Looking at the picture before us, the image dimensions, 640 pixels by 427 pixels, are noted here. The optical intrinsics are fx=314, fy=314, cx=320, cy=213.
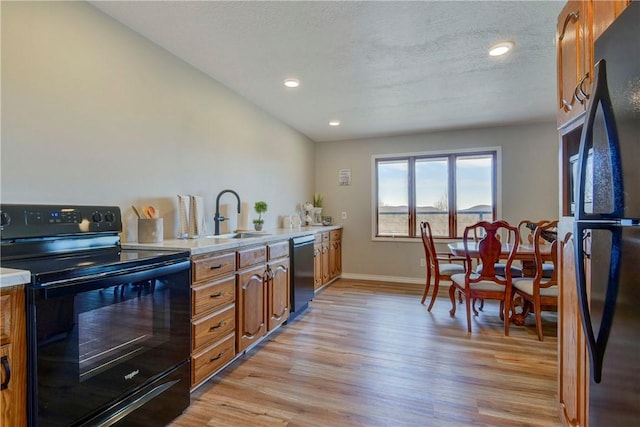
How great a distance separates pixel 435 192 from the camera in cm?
495

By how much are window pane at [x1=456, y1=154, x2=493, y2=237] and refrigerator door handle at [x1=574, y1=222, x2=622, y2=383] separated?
4.05 metres

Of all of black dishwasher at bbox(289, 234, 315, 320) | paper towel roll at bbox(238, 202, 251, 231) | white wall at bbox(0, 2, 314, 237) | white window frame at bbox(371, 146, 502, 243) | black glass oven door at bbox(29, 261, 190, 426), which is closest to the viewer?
black glass oven door at bbox(29, 261, 190, 426)

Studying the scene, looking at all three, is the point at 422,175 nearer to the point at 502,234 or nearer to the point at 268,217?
the point at 502,234

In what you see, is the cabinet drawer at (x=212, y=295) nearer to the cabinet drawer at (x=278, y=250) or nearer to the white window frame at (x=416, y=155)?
the cabinet drawer at (x=278, y=250)

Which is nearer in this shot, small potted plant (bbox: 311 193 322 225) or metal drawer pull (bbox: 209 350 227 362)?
metal drawer pull (bbox: 209 350 227 362)

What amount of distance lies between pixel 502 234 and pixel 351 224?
226 centimetres

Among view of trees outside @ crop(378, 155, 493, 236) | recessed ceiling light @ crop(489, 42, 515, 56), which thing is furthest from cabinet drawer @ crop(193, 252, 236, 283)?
view of trees outside @ crop(378, 155, 493, 236)

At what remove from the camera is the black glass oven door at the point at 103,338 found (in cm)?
114

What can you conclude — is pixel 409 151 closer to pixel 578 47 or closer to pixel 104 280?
pixel 578 47

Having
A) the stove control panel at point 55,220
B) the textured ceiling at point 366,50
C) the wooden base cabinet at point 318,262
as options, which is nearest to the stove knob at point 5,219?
the stove control panel at point 55,220

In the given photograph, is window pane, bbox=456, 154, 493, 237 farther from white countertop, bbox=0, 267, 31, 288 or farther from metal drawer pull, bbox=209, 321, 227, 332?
white countertop, bbox=0, 267, 31, 288

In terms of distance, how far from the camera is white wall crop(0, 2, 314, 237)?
1.59 metres

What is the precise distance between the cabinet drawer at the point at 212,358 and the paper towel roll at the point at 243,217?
4.33 feet

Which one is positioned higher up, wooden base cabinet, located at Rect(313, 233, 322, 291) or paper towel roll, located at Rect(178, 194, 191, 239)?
paper towel roll, located at Rect(178, 194, 191, 239)
